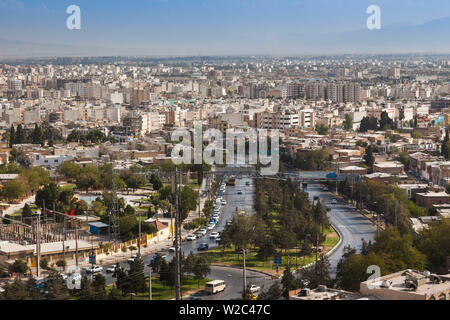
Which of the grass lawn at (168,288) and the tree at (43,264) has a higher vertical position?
the tree at (43,264)

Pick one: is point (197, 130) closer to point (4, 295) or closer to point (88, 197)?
point (88, 197)

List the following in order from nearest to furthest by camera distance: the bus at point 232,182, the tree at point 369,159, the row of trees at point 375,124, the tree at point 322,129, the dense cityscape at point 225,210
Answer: the dense cityscape at point 225,210 → the bus at point 232,182 → the tree at point 369,159 → the tree at point 322,129 → the row of trees at point 375,124

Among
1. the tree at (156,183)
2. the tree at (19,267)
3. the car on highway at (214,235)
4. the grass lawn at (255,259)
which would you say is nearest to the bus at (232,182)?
the tree at (156,183)

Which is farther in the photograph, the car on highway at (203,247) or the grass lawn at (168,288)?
the car on highway at (203,247)

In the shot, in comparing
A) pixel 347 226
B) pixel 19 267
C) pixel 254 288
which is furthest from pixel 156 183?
pixel 254 288

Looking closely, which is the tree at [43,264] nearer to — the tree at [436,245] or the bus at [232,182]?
the tree at [436,245]

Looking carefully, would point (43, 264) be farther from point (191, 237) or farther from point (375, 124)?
point (375, 124)

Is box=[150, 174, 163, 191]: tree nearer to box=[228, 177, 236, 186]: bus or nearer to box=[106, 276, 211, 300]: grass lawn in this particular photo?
box=[228, 177, 236, 186]: bus
